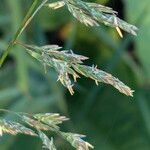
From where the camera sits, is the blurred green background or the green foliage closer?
the green foliage

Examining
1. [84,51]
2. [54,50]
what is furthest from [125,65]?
[54,50]

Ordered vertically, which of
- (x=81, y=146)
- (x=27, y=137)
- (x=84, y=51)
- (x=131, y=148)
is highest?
(x=81, y=146)

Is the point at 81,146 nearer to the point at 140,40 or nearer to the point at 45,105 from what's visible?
the point at 140,40

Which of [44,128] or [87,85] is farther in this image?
[87,85]

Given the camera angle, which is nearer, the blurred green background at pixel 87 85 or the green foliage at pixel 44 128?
the green foliage at pixel 44 128

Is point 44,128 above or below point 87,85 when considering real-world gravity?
above

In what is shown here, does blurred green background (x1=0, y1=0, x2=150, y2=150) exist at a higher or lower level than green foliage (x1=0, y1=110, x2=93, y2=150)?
lower

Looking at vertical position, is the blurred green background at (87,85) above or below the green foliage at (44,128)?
below

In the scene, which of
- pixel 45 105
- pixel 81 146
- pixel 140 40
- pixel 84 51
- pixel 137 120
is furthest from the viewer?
pixel 84 51
